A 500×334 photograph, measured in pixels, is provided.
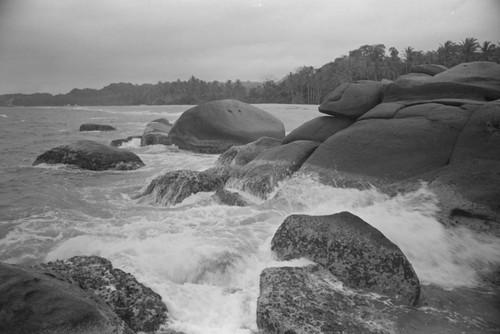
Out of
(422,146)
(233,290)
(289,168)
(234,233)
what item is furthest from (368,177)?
(233,290)

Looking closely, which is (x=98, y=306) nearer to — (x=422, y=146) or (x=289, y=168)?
(x=289, y=168)

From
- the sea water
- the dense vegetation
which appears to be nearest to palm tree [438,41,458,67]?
the dense vegetation

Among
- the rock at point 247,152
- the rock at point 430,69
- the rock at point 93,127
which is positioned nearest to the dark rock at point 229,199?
the rock at point 247,152

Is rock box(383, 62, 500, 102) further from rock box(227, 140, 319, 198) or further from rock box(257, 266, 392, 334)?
rock box(257, 266, 392, 334)

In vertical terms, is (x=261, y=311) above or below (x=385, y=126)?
below

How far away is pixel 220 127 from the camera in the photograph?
1478 cm

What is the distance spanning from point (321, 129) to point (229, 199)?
3.63m

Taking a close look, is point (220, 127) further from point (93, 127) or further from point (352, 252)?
point (93, 127)

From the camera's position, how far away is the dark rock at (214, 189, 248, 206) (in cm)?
672

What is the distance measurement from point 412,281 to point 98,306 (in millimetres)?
3044

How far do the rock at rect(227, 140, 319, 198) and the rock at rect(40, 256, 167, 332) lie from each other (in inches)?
166

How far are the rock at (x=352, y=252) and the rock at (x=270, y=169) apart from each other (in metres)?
2.89

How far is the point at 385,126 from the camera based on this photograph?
7285 mm

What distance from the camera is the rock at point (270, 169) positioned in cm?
745
